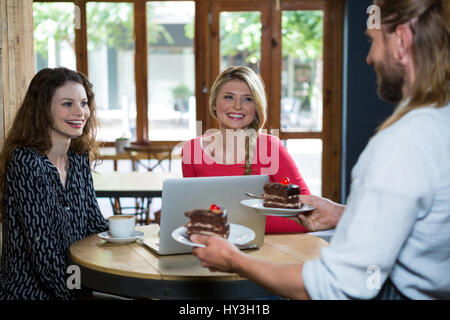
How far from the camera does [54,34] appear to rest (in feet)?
20.4

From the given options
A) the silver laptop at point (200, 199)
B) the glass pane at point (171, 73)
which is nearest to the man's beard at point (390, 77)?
the silver laptop at point (200, 199)

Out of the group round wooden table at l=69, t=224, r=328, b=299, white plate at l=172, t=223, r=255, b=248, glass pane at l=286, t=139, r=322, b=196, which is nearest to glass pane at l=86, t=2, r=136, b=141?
glass pane at l=286, t=139, r=322, b=196

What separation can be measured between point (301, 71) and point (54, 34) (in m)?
3.00

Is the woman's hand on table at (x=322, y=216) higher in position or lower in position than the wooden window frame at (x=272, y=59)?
lower

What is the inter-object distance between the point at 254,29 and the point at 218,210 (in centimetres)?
493

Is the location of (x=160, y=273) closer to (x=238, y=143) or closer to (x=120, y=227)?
(x=120, y=227)

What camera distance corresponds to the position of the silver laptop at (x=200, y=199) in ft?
5.50

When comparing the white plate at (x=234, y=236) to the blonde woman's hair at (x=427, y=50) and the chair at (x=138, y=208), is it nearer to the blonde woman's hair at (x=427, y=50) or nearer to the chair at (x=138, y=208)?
the blonde woman's hair at (x=427, y=50)

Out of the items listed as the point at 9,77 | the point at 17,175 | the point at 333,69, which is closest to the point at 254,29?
the point at 333,69

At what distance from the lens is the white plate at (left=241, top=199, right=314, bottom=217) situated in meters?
1.60

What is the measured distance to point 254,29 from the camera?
240 inches

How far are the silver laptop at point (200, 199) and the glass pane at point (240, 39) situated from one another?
177 inches

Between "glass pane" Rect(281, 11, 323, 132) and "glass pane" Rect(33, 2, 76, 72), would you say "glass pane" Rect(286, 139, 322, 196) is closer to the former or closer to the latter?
"glass pane" Rect(281, 11, 323, 132)

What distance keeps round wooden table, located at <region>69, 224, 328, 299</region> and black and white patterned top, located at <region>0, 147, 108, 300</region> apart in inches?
4.3
